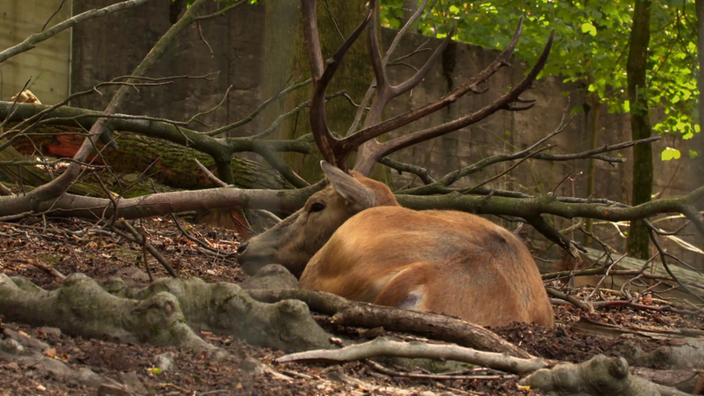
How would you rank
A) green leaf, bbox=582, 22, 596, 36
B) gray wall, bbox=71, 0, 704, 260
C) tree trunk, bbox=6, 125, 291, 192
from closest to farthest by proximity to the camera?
tree trunk, bbox=6, 125, 291, 192 → gray wall, bbox=71, 0, 704, 260 → green leaf, bbox=582, 22, 596, 36

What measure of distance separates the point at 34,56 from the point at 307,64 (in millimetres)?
5129

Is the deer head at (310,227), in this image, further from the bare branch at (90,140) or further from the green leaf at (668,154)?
the green leaf at (668,154)

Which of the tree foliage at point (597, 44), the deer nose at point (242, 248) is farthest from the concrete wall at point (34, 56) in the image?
the deer nose at point (242, 248)

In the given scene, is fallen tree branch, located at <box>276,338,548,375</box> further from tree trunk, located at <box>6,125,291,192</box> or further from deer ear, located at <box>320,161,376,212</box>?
tree trunk, located at <box>6,125,291,192</box>

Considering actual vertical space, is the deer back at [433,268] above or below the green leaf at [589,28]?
below

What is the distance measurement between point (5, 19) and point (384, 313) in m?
9.67

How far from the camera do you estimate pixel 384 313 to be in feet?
10.8

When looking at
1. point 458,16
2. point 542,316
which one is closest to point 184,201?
point 542,316

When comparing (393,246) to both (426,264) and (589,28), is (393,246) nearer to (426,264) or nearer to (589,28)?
(426,264)

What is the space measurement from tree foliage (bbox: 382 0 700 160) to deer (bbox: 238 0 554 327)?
23.3ft

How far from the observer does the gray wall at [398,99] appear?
38.1 ft

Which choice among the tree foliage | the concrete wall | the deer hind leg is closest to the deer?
the deer hind leg

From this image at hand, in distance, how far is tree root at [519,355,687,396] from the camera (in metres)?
2.85

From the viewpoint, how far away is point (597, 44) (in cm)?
1238
